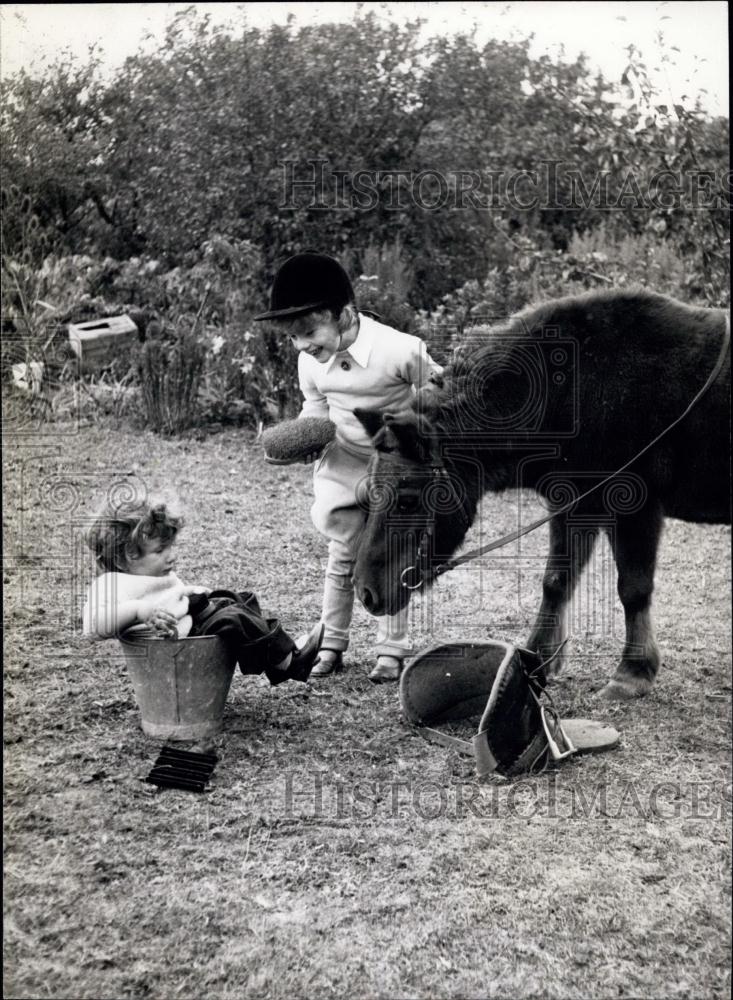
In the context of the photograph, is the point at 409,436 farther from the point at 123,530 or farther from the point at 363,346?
the point at 123,530

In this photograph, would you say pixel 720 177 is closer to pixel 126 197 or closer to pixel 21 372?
pixel 126 197

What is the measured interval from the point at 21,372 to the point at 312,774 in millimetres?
4961

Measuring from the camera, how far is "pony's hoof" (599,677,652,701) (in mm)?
4145

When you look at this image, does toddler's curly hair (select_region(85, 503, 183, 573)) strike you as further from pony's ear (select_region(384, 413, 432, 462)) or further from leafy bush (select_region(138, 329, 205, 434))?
leafy bush (select_region(138, 329, 205, 434))

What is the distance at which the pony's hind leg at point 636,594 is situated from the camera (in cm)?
405

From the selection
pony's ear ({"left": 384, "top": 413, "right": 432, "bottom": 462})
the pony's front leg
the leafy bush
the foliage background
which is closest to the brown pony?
pony's ear ({"left": 384, "top": 413, "right": 432, "bottom": 462})

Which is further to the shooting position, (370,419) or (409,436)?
(370,419)

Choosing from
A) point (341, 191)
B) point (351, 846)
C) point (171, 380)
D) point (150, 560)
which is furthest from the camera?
point (171, 380)

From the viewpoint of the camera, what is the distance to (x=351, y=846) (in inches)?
113

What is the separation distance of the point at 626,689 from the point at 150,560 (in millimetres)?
2250

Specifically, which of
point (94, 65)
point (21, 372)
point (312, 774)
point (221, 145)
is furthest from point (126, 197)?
point (312, 774)

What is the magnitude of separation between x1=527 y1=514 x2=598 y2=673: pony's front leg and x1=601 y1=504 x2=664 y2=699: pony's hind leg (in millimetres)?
211

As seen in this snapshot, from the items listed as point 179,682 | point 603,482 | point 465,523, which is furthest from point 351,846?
point 603,482

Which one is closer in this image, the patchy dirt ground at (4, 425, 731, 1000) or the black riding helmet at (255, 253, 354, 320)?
the patchy dirt ground at (4, 425, 731, 1000)
